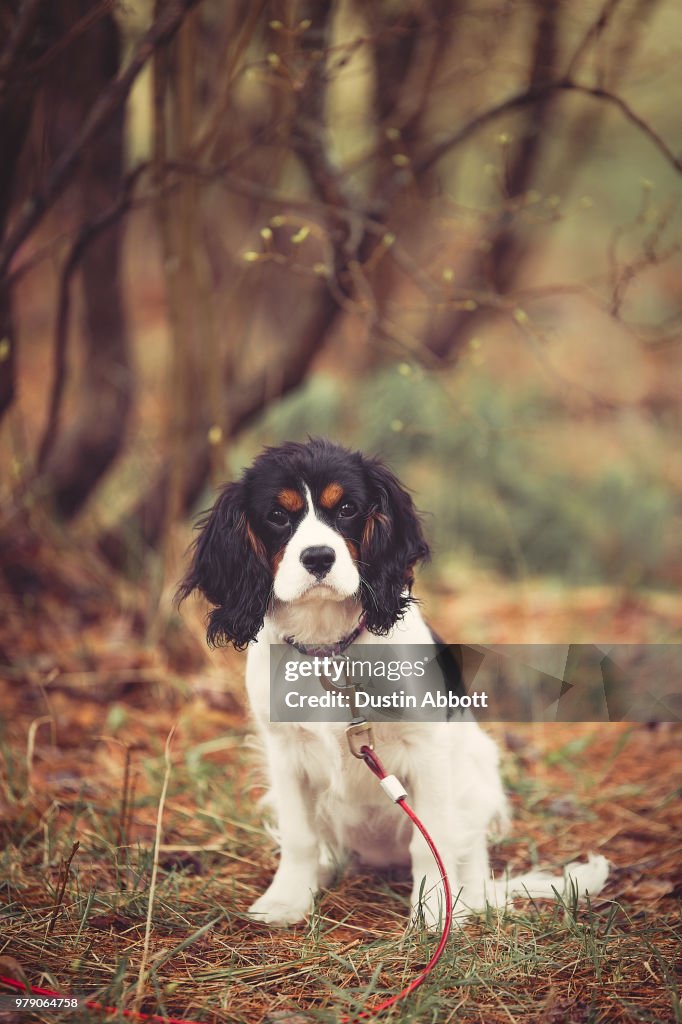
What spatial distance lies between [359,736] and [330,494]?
666 millimetres

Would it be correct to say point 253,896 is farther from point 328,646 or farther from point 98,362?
point 98,362

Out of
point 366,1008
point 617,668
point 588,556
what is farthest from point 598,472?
point 366,1008

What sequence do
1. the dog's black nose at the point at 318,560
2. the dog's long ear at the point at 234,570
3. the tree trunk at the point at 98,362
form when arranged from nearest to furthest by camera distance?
the dog's black nose at the point at 318,560, the dog's long ear at the point at 234,570, the tree trunk at the point at 98,362

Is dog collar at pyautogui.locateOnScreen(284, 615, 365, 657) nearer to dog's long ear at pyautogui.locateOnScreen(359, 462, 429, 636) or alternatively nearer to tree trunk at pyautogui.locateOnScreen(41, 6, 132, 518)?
dog's long ear at pyautogui.locateOnScreen(359, 462, 429, 636)

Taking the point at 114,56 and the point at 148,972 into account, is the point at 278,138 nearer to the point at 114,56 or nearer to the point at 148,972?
the point at 114,56

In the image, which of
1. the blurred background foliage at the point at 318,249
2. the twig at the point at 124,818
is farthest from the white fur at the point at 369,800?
the blurred background foliage at the point at 318,249

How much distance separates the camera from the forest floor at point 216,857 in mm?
2031

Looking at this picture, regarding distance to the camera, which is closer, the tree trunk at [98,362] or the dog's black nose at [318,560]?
the dog's black nose at [318,560]

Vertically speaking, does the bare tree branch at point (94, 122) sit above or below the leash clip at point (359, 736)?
above

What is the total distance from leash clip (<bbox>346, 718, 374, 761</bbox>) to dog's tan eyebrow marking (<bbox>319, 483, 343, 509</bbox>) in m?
0.59

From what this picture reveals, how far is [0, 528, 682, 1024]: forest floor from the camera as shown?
2031 millimetres

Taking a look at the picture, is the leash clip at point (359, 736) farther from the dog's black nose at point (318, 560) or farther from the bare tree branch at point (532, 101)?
the bare tree branch at point (532, 101)

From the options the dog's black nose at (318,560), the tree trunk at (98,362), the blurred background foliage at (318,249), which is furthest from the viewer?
the tree trunk at (98,362)

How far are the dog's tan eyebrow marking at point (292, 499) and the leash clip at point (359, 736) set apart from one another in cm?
60
